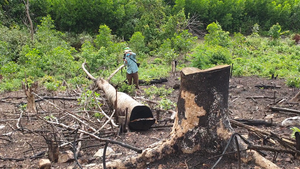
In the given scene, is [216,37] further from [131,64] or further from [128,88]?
[128,88]

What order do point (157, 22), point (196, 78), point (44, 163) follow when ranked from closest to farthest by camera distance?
point (196, 78), point (44, 163), point (157, 22)

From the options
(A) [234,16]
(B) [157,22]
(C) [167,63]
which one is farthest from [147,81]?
(A) [234,16]

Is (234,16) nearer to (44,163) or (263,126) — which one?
(263,126)

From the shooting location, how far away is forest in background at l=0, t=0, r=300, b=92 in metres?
10.1

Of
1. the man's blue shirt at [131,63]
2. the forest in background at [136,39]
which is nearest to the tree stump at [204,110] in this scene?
the forest in background at [136,39]

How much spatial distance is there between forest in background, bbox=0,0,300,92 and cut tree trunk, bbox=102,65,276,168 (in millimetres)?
2886

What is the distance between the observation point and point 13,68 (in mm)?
10305

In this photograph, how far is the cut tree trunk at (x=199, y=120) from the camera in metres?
2.59

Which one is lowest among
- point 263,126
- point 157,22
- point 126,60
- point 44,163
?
point 44,163

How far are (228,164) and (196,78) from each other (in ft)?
3.00

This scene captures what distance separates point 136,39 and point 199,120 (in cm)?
1277

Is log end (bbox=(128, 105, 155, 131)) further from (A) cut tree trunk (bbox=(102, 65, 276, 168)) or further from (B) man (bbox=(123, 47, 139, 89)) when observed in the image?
(B) man (bbox=(123, 47, 139, 89))

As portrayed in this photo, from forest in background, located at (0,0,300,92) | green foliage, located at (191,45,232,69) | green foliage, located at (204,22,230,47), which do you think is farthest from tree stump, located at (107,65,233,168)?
green foliage, located at (204,22,230,47)

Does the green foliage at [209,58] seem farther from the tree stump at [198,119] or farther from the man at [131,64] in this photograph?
the tree stump at [198,119]
